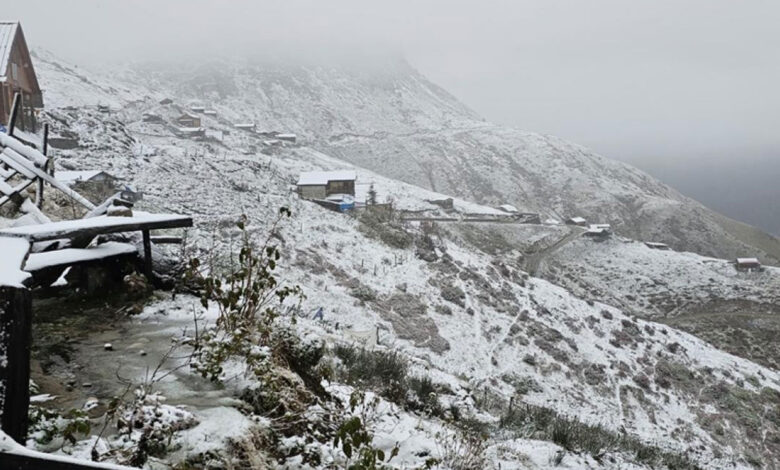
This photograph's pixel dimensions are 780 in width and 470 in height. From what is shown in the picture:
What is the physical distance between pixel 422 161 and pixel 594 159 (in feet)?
191

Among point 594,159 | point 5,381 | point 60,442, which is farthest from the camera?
point 594,159

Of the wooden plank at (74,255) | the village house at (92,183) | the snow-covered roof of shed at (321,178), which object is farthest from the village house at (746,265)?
the wooden plank at (74,255)

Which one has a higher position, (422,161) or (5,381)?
(5,381)

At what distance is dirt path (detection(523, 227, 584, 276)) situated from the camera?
5074 centimetres

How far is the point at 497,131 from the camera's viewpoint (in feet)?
474

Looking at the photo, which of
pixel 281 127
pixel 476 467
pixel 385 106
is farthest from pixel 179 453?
pixel 385 106

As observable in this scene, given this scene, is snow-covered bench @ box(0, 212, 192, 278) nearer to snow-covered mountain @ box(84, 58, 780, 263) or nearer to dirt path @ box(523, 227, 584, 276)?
dirt path @ box(523, 227, 584, 276)

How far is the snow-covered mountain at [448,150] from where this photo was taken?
9962cm

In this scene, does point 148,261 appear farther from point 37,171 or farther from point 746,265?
point 746,265

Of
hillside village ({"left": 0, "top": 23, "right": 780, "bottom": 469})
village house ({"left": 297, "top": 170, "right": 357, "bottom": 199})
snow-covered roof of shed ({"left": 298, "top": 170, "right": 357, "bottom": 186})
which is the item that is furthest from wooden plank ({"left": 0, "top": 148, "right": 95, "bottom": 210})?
snow-covered roof of shed ({"left": 298, "top": 170, "right": 357, "bottom": 186})

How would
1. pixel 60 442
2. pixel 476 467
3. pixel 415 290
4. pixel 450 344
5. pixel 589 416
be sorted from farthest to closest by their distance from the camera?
pixel 415 290 → pixel 450 344 → pixel 589 416 → pixel 476 467 → pixel 60 442

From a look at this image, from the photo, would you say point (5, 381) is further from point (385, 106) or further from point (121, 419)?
point (385, 106)

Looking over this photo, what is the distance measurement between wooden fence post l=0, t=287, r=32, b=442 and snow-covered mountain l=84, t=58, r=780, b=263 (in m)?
A: 102

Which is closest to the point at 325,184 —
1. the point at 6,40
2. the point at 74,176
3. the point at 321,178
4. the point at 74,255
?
the point at 321,178
